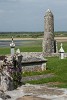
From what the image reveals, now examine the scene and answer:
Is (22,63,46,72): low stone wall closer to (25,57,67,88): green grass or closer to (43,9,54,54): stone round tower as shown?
(25,57,67,88): green grass

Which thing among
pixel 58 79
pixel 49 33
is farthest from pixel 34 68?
pixel 49 33

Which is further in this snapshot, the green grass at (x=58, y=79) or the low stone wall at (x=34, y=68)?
the low stone wall at (x=34, y=68)

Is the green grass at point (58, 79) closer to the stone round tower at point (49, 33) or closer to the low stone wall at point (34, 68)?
the low stone wall at point (34, 68)

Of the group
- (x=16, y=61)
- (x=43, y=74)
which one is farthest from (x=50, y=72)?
(x=16, y=61)

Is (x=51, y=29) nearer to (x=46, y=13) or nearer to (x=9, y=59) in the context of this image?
(x=46, y=13)

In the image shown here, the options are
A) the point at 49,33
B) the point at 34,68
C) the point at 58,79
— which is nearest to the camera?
the point at 58,79

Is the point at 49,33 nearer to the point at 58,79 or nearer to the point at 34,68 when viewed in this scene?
the point at 34,68

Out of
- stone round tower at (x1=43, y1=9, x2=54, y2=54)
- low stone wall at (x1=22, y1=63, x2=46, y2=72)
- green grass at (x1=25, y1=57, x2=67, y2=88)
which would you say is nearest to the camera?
green grass at (x1=25, y1=57, x2=67, y2=88)

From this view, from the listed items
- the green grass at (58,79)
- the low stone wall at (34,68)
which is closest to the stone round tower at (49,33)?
the green grass at (58,79)

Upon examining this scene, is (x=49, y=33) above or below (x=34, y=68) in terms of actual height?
above

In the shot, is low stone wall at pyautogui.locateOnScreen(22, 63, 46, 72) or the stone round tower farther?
the stone round tower

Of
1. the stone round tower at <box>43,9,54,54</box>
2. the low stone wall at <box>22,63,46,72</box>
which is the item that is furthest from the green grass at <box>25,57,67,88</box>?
the stone round tower at <box>43,9,54,54</box>

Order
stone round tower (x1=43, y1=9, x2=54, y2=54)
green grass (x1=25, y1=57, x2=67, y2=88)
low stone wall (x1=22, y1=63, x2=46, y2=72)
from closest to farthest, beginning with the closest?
green grass (x1=25, y1=57, x2=67, y2=88) < low stone wall (x1=22, y1=63, x2=46, y2=72) < stone round tower (x1=43, y1=9, x2=54, y2=54)

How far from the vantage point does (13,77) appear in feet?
30.5
